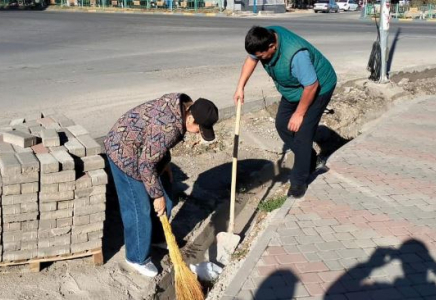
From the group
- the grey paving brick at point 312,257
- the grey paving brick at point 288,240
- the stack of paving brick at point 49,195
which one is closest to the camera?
the stack of paving brick at point 49,195

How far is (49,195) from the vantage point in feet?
12.1

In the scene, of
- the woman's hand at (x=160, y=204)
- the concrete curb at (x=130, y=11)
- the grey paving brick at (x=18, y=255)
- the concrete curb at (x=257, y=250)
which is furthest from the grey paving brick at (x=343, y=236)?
the concrete curb at (x=130, y=11)

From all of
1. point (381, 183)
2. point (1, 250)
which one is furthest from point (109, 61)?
point (1, 250)

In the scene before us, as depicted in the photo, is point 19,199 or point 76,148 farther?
point 76,148

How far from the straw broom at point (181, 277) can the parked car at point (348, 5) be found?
168ft

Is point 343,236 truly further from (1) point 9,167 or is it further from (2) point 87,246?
(1) point 9,167

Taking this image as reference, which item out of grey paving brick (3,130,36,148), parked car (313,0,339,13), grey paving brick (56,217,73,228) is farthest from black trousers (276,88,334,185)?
parked car (313,0,339,13)

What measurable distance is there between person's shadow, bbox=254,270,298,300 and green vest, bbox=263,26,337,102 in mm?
1681

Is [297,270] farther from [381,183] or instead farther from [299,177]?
[381,183]

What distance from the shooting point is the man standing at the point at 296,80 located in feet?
14.4

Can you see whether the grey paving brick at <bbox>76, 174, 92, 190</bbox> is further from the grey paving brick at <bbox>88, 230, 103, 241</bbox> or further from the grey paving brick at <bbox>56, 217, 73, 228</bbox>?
the grey paving brick at <bbox>88, 230, 103, 241</bbox>

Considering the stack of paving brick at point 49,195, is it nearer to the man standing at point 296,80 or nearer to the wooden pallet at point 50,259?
the wooden pallet at point 50,259

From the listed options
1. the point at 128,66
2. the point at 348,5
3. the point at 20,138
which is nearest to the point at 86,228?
the point at 20,138

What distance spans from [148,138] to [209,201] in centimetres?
232
